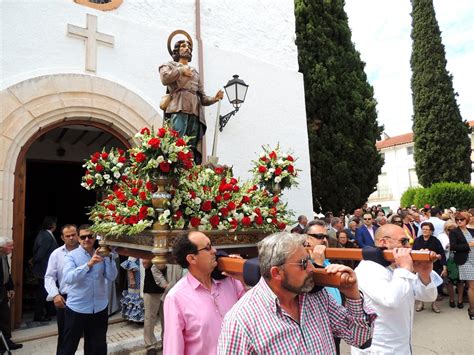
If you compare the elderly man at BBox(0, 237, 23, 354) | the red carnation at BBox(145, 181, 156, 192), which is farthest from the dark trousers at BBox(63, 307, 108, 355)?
the red carnation at BBox(145, 181, 156, 192)

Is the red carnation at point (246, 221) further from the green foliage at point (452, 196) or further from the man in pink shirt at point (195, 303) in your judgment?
the green foliage at point (452, 196)

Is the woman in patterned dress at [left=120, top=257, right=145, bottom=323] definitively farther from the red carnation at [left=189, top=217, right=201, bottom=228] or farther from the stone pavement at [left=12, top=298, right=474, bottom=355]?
the red carnation at [left=189, top=217, right=201, bottom=228]

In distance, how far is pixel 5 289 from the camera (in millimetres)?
4730

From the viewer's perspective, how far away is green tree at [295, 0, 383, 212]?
11.6m

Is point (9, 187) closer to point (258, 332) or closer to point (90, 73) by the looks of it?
point (90, 73)

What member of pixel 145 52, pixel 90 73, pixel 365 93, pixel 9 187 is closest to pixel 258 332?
pixel 9 187

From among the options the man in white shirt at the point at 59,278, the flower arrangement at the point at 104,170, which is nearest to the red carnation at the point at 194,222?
the flower arrangement at the point at 104,170

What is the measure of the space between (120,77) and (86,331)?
13.5ft

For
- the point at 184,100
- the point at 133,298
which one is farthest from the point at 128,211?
the point at 133,298

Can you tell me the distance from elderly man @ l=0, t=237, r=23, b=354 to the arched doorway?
49cm

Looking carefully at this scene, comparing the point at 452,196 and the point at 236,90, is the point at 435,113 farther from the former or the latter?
the point at 236,90

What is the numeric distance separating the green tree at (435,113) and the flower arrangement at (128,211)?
805 inches

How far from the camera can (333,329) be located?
5.50 ft

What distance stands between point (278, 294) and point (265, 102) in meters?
6.76
